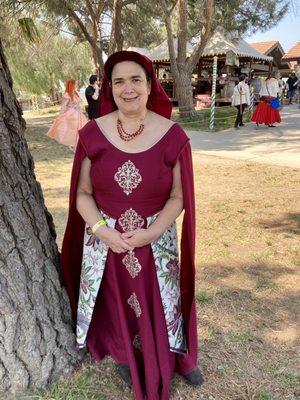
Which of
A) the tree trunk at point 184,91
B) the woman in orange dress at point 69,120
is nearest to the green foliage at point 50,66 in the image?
the tree trunk at point 184,91

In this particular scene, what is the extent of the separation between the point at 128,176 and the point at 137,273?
0.47 metres

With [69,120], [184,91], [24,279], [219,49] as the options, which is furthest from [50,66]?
[24,279]

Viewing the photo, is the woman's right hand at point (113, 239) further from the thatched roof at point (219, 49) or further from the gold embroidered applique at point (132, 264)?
the thatched roof at point (219, 49)

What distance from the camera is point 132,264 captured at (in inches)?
70.9

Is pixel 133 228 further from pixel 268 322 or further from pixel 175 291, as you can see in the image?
pixel 268 322

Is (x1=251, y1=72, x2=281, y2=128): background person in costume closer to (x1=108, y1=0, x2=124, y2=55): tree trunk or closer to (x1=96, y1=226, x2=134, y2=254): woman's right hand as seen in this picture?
(x1=108, y1=0, x2=124, y2=55): tree trunk

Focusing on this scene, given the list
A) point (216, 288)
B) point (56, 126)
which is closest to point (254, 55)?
point (56, 126)

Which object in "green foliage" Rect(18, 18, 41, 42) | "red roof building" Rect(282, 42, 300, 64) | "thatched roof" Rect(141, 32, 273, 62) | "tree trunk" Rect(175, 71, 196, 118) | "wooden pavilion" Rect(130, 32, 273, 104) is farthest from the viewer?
"red roof building" Rect(282, 42, 300, 64)

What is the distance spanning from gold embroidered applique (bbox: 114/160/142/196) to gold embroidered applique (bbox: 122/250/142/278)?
318 mm

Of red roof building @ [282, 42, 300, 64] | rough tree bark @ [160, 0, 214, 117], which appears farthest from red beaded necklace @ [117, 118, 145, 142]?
red roof building @ [282, 42, 300, 64]

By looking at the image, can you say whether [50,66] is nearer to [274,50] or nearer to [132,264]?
[274,50]

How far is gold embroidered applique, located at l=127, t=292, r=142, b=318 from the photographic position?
1.85m

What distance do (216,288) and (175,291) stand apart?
4.08 ft

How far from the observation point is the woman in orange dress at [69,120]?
773 cm
